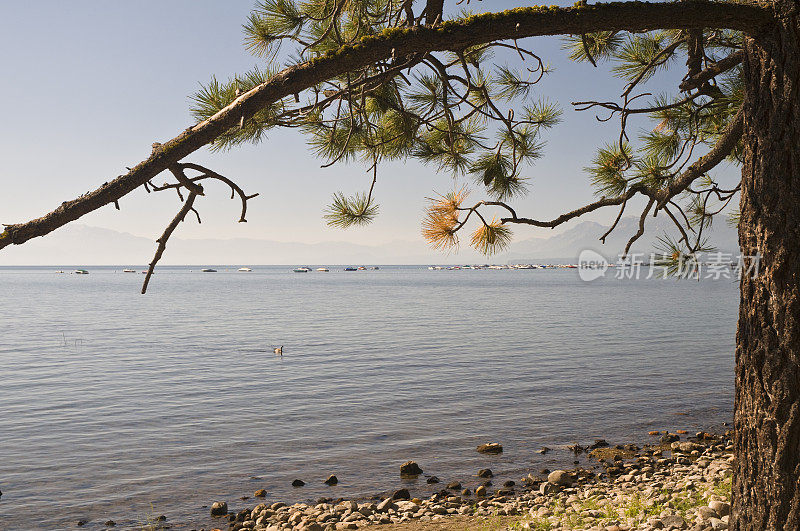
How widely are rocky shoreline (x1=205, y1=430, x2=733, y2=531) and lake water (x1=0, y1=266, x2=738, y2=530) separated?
0.50m

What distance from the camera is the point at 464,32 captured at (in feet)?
10.8

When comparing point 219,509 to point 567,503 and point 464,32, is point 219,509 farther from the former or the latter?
point 464,32

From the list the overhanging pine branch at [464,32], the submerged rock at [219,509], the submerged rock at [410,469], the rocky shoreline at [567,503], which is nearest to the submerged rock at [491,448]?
the rocky shoreline at [567,503]

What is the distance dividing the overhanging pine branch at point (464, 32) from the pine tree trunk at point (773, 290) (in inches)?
11.5

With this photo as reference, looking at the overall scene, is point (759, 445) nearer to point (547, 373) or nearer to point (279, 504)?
point (279, 504)

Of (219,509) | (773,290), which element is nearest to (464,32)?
(773,290)

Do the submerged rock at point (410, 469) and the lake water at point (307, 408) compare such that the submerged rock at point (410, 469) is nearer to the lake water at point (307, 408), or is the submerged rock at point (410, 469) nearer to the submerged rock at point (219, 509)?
the lake water at point (307, 408)

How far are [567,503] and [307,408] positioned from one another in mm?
7366

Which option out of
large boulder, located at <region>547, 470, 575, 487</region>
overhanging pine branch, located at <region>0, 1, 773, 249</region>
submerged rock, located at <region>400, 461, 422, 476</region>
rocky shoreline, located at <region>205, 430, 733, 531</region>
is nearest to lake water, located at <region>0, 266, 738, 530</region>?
submerged rock, located at <region>400, 461, 422, 476</region>

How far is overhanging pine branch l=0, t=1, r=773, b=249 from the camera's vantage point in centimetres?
301

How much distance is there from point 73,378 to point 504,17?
18021 millimetres

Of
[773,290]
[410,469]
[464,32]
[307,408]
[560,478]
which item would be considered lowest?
[307,408]

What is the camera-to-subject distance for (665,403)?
13.8m

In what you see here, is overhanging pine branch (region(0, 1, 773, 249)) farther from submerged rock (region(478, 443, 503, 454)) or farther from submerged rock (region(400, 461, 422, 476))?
submerged rock (region(478, 443, 503, 454))
